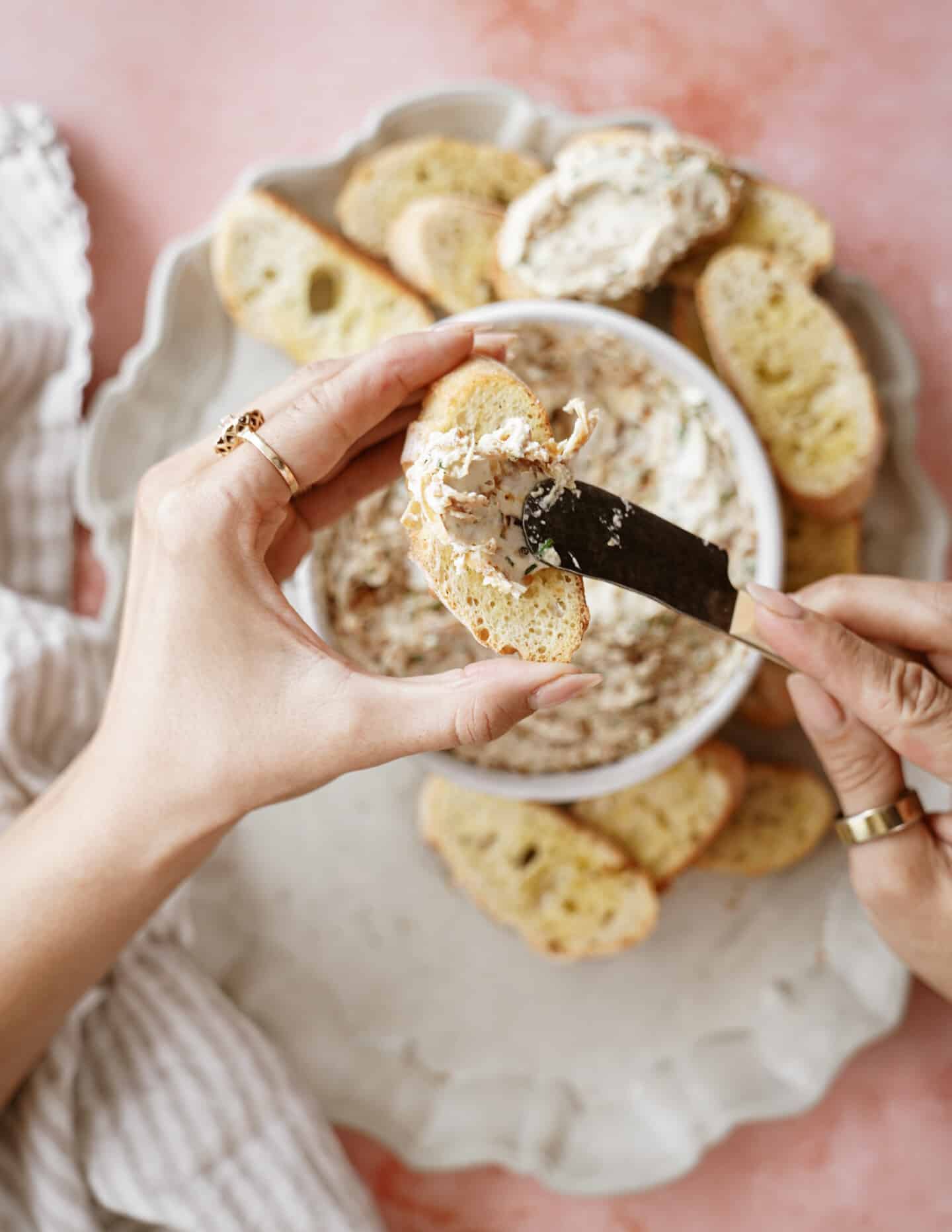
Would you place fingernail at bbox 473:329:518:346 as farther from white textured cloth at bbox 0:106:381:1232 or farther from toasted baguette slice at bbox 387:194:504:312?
white textured cloth at bbox 0:106:381:1232

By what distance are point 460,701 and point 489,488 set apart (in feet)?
0.74

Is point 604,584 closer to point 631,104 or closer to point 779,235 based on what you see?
point 779,235

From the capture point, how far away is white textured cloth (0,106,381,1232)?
1.64 m

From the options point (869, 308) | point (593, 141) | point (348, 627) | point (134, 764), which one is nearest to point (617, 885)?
point (348, 627)

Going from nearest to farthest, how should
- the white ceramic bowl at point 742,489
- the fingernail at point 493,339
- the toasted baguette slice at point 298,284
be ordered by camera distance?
the fingernail at point 493,339, the white ceramic bowl at point 742,489, the toasted baguette slice at point 298,284

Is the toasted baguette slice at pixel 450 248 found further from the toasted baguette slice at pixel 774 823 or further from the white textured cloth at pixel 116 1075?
the toasted baguette slice at pixel 774 823

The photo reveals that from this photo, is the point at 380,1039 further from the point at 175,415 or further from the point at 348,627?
the point at 175,415

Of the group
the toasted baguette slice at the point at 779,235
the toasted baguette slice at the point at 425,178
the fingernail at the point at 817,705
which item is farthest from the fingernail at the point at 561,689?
the toasted baguette slice at the point at 425,178

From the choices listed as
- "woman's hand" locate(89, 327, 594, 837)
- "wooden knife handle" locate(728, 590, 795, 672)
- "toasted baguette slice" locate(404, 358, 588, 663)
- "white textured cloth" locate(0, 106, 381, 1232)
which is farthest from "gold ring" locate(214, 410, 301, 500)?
"white textured cloth" locate(0, 106, 381, 1232)

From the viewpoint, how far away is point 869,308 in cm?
175

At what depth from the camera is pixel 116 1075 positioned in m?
1.69

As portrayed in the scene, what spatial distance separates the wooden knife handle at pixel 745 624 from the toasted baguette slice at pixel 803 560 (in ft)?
1.30

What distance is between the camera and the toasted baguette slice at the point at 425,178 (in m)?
1.74

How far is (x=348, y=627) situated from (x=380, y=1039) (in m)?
0.75
